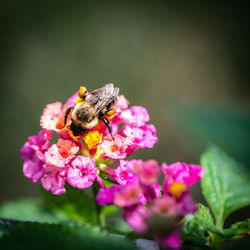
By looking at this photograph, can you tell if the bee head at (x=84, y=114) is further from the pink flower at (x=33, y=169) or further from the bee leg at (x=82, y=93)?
the pink flower at (x=33, y=169)

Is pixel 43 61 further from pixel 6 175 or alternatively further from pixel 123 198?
pixel 123 198

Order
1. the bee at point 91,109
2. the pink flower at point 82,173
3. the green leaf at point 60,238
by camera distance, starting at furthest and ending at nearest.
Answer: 1. the bee at point 91,109
2. the pink flower at point 82,173
3. the green leaf at point 60,238

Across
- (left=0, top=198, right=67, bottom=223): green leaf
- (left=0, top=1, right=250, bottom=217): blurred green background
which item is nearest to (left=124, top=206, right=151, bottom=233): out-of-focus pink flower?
(left=0, top=198, right=67, bottom=223): green leaf

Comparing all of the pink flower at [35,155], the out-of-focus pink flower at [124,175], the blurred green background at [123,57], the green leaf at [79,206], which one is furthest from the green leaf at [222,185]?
the blurred green background at [123,57]

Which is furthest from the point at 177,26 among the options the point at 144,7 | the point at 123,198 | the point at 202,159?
the point at 123,198

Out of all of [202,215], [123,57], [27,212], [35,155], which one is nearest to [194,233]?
[202,215]

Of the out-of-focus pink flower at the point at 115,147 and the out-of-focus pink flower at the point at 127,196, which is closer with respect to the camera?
the out-of-focus pink flower at the point at 127,196

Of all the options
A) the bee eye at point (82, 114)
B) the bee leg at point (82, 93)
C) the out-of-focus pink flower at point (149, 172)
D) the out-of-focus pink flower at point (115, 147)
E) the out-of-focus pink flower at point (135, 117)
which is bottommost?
the out-of-focus pink flower at point (149, 172)
